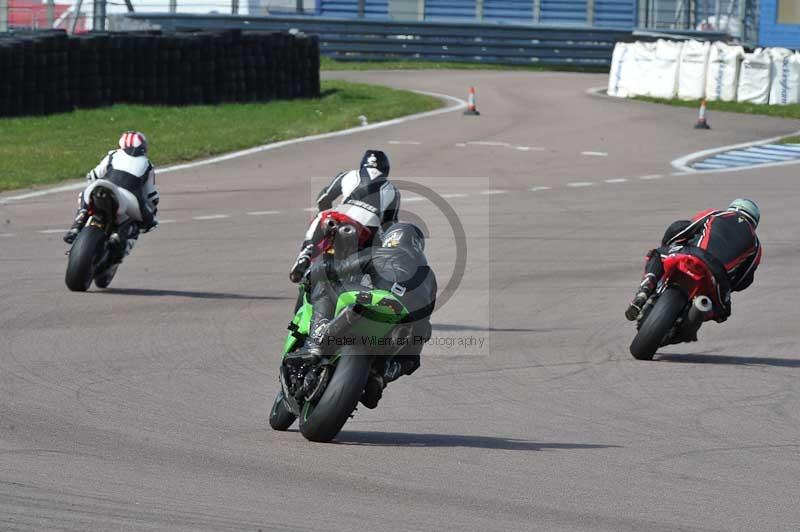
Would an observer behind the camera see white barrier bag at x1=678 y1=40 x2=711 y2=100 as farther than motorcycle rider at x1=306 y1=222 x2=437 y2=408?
Yes

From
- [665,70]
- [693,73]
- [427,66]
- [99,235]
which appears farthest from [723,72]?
[99,235]

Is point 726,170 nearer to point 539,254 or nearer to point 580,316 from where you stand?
point 539,254

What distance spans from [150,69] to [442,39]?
18.7 metres

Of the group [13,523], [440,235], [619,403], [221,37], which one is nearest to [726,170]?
[440,235]

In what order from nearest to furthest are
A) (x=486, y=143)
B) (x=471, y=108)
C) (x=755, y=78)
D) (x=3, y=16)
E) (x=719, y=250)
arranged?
(x=719, y=250) < (x=486, y=143) < (x=471, y=108) < (x=3, y=16) < (x=755, y=78)

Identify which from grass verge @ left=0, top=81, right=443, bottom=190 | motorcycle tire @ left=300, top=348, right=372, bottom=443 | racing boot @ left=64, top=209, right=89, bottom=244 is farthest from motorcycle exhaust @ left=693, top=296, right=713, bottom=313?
grass verge @ left=0, top=81, right=443, bottom=190

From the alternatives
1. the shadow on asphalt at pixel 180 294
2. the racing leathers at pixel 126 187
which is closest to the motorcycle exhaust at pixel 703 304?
the shadow on asphalt at pixel 180 294

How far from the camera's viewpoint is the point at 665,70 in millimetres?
33969

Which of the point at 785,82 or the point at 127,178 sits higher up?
the point at 127,178

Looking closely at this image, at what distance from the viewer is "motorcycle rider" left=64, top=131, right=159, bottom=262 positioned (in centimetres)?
1223

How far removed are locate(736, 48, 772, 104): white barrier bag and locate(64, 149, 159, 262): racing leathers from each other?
23097 mm

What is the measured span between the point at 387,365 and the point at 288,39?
23033 mm

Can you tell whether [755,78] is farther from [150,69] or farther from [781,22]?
[781,22]

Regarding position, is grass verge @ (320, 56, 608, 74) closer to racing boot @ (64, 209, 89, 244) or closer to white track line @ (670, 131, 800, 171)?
white track line @ (670, 131, 800, 171)
